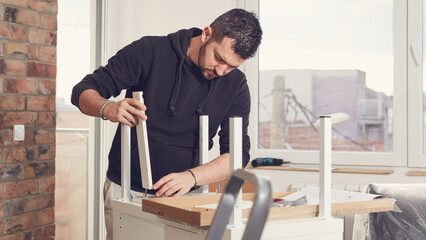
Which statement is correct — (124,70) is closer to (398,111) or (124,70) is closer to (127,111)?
(127,111)

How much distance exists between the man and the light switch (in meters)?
0.73

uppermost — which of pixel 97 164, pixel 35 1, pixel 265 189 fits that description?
pixel 35 1

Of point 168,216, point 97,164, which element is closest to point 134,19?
point 97,164

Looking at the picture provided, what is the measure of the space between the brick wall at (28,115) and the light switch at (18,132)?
0.02 metres

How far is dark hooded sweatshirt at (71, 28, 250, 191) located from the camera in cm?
190

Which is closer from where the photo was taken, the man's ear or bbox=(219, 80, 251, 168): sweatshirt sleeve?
the man's ear

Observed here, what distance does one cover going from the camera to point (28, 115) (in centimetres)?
254

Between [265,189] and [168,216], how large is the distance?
891 millimetres

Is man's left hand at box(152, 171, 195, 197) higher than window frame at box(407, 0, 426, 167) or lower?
lower

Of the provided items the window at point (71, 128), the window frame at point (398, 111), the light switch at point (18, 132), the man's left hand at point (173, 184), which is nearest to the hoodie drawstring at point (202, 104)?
the man's left hand at point (173, 184)

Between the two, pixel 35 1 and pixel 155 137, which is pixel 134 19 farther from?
pixel 155 137

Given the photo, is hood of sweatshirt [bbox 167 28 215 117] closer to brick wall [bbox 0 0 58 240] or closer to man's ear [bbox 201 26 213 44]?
man's ear [bbox 201 26 213 44]

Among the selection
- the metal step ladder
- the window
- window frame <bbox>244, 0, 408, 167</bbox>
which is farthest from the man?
window frame <bbox>244, 0, 408, 167</bbox>

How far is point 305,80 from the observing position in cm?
336
